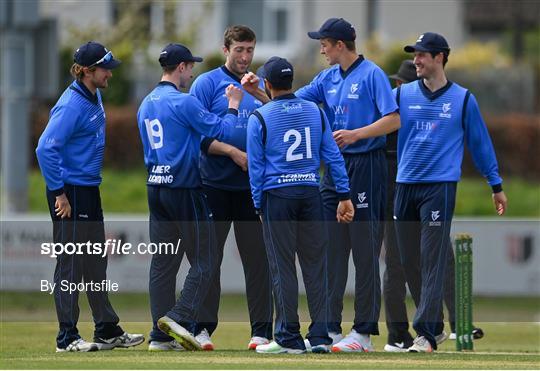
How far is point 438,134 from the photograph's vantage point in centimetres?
1209

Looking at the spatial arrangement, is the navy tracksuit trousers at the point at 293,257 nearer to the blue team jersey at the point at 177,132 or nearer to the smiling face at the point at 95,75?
the blue team jersey at the point at 177,132

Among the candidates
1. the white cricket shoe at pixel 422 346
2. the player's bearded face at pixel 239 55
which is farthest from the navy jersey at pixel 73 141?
the white cricket shoe at pixel 422 346

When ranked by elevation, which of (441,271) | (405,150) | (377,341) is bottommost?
(377,341)

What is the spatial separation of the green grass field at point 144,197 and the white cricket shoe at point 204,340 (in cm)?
1336

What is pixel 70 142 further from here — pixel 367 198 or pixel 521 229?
pixel 521 229

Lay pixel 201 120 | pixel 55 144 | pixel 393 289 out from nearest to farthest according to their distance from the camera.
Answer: pixel 55 144
pixel 201 120
pixel 393 289

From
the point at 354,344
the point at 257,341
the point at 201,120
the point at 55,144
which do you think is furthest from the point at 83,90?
the point at 354,344

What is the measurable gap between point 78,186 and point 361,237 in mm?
2179

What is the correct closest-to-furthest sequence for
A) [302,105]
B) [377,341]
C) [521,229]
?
[302,105]
[377,341]
[521,229]

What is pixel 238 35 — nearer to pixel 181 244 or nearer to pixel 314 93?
pixel 314 93

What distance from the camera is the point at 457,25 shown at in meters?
36.5

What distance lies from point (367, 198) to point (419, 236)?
53 centimetres

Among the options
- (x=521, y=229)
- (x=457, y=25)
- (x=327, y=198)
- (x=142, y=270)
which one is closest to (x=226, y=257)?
(x=142, y=270)

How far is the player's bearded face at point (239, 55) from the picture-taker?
1213cm
